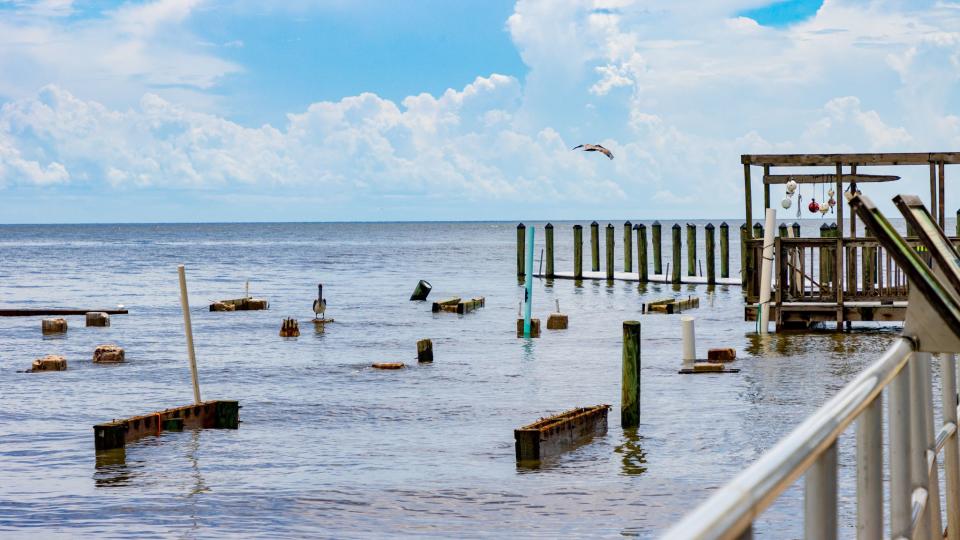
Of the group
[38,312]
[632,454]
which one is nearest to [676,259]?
[38,312]

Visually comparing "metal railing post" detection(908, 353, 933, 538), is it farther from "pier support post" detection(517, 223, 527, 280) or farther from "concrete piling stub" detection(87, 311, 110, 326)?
"pier support post" detection(517, 223, 527, 280)

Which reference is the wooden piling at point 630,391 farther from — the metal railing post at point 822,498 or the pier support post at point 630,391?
the metal railing post at point 822,498

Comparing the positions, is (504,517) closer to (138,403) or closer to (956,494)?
(956,494)

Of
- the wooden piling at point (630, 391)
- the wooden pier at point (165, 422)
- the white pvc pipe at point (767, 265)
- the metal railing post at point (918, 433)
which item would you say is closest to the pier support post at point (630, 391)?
the wooden piling at point (630, 391)

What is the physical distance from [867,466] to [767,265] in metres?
22.1

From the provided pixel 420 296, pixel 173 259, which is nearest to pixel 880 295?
pixel 420 296

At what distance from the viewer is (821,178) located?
1173 inches

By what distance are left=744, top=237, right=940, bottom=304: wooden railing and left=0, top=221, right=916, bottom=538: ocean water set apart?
100 centimetres

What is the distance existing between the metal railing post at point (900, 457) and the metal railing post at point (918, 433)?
0.06m

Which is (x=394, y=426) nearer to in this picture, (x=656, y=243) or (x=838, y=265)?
(x=838, y=265)

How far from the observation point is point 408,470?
1405cm

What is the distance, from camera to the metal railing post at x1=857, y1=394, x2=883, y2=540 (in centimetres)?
302

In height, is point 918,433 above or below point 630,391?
above

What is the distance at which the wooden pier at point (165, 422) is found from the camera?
1486 centimetres
